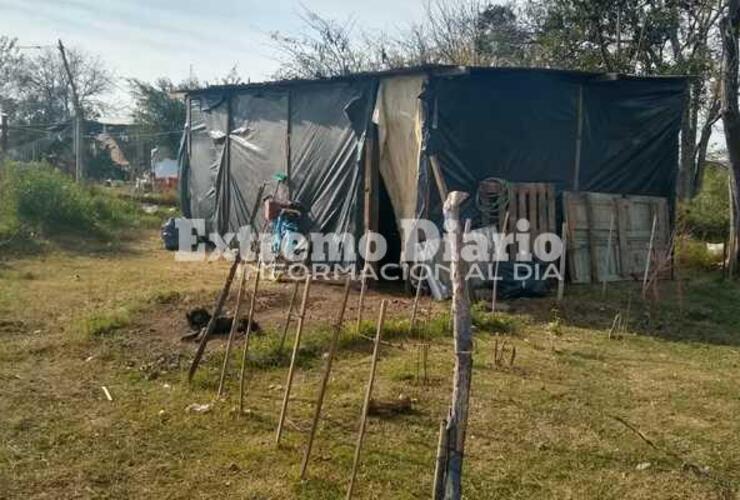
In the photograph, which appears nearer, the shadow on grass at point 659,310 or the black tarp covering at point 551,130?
the shadow on grass at point 659,310

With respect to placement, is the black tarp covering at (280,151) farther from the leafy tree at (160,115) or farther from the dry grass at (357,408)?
the leafy tree at (160,115)

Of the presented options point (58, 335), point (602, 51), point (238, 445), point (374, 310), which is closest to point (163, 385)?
point (238, 445)

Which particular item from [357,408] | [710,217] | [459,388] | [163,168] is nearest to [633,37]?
[710,217]

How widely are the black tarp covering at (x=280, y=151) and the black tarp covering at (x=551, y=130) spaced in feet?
4.14

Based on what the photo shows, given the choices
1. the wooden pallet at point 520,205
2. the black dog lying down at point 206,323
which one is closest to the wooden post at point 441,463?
the black dog lying down at point 206,323

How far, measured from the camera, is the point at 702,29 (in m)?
16.4

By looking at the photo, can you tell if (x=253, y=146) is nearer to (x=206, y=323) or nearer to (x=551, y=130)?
(x=551, y=130)

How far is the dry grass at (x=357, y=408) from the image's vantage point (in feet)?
12.1

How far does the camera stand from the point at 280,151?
11062 mm

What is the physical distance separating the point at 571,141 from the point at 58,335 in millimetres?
7061

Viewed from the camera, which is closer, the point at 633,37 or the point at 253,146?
the point at 253,146

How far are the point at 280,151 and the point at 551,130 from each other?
432 centimetres

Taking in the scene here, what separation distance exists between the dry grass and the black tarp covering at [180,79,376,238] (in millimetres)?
2582

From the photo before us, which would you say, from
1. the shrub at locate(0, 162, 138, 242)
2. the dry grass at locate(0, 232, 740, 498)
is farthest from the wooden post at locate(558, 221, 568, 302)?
the shrub at locate(0, 162, 138, 242)
